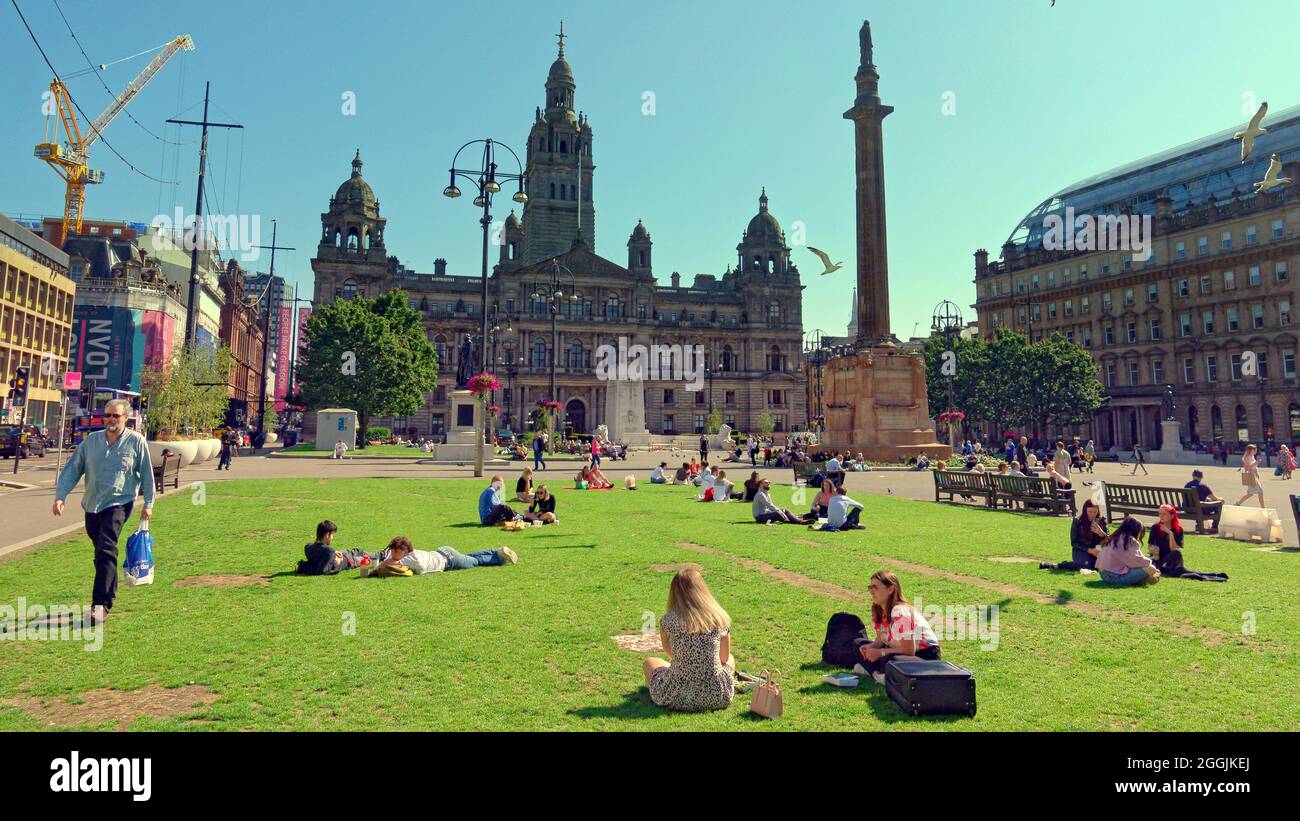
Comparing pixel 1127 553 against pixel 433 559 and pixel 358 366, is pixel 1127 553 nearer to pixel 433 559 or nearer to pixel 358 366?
pixel 433 559

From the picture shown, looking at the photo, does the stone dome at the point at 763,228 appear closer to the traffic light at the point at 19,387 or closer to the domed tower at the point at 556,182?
the domed tower at the point at 556,182

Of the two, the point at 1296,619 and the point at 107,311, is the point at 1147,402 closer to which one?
the point at 1296,619

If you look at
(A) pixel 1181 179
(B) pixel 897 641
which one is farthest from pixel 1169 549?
(A) pixel 1181 179

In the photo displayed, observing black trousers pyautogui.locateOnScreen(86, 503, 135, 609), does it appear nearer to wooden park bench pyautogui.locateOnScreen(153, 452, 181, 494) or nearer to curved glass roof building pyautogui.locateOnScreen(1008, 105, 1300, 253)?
wooden park bench pyautogui.locateOnScreen(153, 452, 181, 494)

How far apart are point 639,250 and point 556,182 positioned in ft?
48.7

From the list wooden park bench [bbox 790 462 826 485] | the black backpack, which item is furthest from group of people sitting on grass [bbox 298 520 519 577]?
wooden park bench [bbox 790 462 826 485]

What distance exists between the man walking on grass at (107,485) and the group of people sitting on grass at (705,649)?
220 inches

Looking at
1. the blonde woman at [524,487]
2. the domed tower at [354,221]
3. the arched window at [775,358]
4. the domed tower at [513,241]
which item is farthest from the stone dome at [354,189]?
the blonde woman at [524,487]

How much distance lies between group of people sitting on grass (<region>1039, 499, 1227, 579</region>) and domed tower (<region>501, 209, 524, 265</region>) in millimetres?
95548

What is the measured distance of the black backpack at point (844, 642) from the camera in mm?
5598

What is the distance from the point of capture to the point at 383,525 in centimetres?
1389

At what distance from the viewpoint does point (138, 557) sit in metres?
8.20

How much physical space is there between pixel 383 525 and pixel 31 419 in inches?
2167
